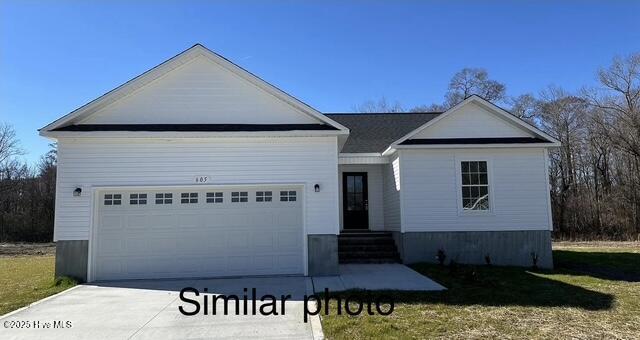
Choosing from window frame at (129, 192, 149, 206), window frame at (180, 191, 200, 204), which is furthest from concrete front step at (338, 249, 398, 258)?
window frame at (129, 192, 149, 206)

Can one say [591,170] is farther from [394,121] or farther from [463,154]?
[463,154]

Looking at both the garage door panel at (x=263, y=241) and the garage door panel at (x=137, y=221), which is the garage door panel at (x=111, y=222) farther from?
the garage door panel at (x=263, y=241)

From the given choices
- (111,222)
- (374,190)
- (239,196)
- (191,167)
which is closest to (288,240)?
(239,196)

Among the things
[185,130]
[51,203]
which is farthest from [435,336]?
[51,203]

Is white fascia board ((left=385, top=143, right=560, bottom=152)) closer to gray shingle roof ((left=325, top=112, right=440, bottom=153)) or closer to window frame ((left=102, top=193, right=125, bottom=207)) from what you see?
gray shingle roof ((left=325, top=112, right=440, bottom=153))

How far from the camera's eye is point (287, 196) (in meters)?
11.8

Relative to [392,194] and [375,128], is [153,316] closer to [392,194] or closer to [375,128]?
[392,194]

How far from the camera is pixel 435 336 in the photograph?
20.2 feet

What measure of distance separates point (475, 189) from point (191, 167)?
8.27m

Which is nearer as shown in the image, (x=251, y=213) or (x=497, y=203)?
(x=251, y=213)

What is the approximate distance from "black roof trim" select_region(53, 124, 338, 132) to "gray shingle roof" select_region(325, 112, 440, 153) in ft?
15.4

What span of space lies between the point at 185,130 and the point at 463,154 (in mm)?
8072

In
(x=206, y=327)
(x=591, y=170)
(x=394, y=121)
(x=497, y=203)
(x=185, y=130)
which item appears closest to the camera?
(x=206, y=327)

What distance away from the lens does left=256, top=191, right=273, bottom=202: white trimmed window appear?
464 inches
